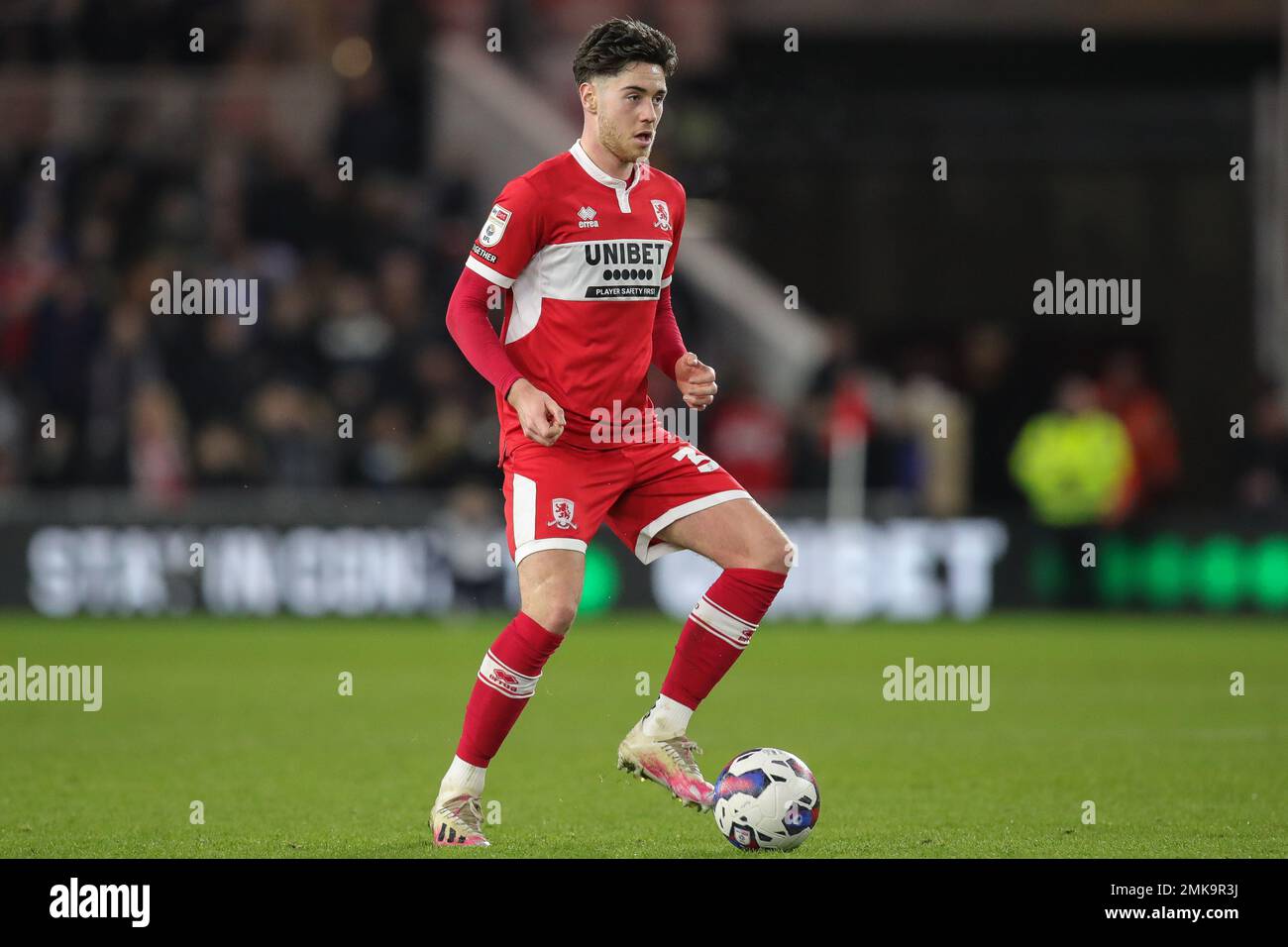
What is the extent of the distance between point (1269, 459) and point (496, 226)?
13.2 meters

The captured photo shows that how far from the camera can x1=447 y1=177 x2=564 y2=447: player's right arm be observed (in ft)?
20.8

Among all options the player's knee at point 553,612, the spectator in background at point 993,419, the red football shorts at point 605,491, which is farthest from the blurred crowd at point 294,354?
the player's knee at point 553,612

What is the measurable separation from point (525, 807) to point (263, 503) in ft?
31.2

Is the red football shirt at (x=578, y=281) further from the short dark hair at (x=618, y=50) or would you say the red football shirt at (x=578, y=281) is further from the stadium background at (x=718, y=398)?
the stadium background at (x=718, y=398)

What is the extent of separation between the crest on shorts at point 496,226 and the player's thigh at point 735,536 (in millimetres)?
1049

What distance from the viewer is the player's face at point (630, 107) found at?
21.0ft

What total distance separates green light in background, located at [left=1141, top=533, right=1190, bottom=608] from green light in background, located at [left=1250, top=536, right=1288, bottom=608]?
1.80ft

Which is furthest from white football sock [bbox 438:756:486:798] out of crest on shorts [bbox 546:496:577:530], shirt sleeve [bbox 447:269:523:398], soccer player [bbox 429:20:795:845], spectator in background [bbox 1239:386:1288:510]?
spectator in background [bbox 1239:386:1288:510]

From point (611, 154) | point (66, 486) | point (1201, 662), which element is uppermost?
point (611, 154)

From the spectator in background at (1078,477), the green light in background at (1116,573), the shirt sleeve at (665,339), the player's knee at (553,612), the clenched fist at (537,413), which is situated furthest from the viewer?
the green light in background at (1116,573)

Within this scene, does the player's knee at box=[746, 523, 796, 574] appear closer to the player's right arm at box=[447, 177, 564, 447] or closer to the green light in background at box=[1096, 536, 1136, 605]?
the player's right arm at box=[447, 177, 564, 447]
